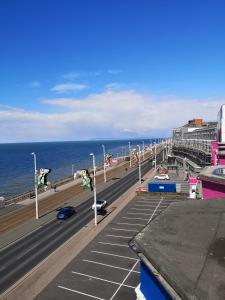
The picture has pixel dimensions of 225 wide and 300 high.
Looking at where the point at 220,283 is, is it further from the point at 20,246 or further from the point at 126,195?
the point at 126,195

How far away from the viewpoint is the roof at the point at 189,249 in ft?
23.5

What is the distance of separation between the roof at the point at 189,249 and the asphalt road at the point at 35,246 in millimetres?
25000

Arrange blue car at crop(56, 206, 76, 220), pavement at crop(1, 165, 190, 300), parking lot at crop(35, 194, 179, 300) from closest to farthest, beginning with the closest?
parking lot at crop(35, 194, 179, 300) → pavement at crop(1, 165, 190, 300) → blue car at crop(56, 206, 76, 220)

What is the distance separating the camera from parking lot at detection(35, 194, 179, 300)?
29703 mm

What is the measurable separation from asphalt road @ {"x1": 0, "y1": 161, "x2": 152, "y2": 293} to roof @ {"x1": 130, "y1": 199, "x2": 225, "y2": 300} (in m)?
25.0

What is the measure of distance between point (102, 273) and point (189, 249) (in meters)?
26.5

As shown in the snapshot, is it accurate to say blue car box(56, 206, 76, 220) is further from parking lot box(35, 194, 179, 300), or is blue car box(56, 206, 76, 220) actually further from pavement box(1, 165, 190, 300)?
parking lot box(35, 194, 179, 300)

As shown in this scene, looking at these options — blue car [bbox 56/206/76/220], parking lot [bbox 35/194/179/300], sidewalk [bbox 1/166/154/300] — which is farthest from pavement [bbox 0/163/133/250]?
parking lot [bbox 35/194/179/300]

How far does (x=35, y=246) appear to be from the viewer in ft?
140

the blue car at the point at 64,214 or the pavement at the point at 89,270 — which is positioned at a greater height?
the blue car at the point at 64,214

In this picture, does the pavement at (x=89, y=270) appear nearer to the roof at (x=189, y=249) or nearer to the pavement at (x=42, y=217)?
the pavement at (x=42, y=217)

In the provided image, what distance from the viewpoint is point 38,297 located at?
29219mm

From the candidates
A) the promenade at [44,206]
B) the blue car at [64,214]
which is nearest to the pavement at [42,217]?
the promenade at [44,206]

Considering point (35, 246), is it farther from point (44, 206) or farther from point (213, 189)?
point (213, 189)
